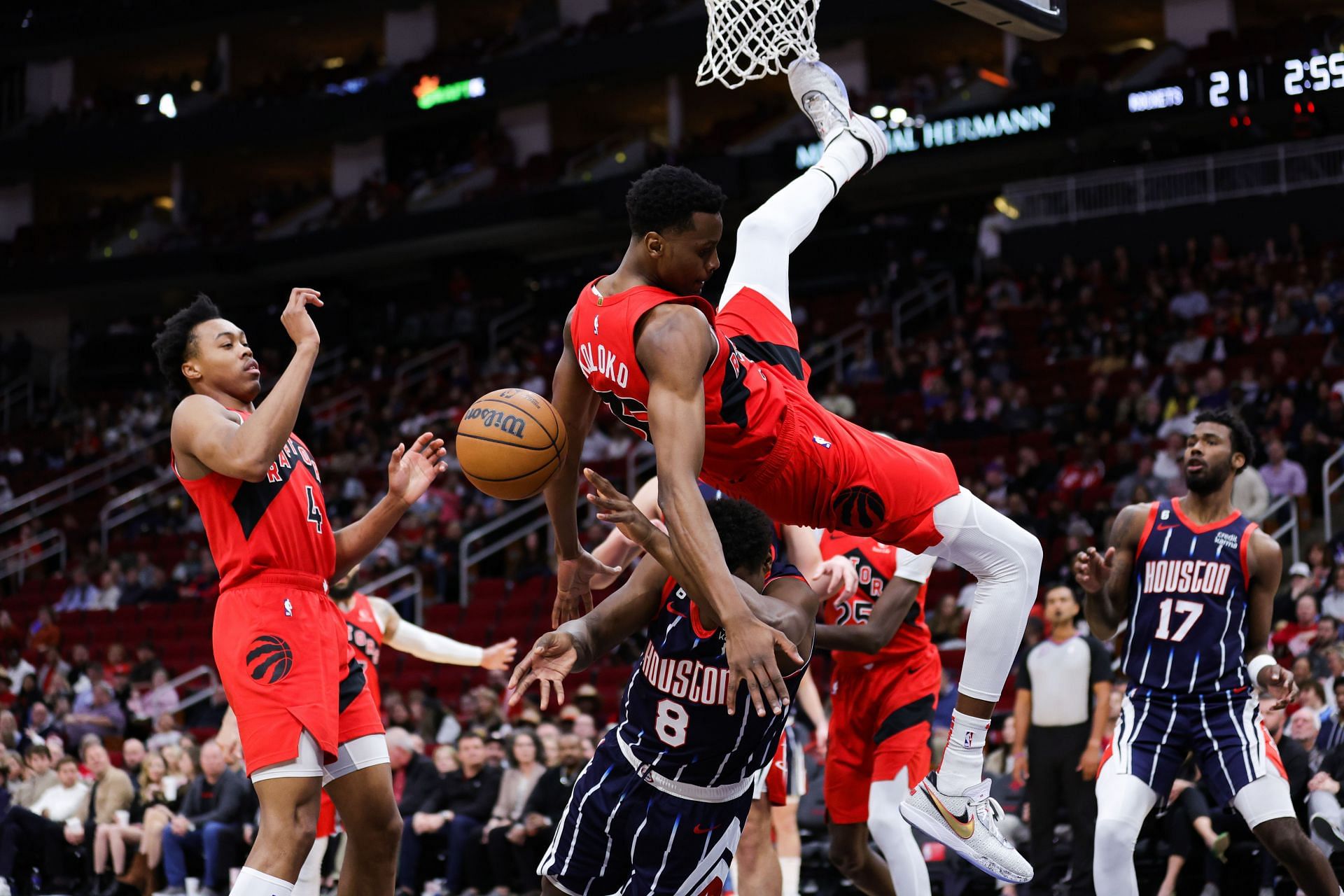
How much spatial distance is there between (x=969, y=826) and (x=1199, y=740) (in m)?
1.49

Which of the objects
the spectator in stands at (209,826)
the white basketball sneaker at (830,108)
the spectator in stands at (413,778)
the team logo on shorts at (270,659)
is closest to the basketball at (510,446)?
the team logo on shorts at (270,659)

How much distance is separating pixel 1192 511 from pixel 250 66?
100 ft

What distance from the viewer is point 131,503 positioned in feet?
81.4

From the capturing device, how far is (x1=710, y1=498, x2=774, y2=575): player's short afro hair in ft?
15.8

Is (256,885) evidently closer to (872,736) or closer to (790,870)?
(872,736)

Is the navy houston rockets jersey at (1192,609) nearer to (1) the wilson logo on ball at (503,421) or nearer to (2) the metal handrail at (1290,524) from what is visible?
(1) the wilson logo on ball at (503,421)

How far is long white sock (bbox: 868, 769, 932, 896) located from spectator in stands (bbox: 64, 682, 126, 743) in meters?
10.9

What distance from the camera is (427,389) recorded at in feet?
82.9

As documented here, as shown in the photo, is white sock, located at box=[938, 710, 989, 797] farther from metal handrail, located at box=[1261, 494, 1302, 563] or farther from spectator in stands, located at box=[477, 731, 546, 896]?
metal handrail, located at box=[1261, 494, 1302, 563]

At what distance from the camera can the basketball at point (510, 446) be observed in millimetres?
5125

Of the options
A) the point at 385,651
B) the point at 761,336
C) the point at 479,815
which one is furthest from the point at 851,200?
the point at 761,336

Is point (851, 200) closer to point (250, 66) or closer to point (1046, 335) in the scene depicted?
point (1046, 335)

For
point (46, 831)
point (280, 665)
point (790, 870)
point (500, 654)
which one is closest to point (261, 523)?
point (280, 665)

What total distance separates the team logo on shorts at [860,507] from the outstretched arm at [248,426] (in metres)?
1.81
